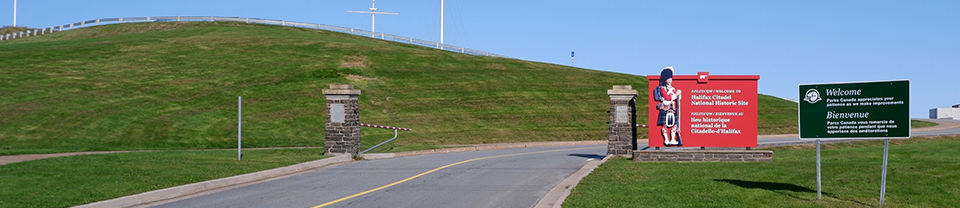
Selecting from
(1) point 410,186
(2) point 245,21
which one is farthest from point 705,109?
(2) point 245,21

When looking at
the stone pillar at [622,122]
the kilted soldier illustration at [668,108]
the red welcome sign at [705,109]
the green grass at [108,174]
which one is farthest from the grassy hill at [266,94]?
the red welcome sign at [705,109]

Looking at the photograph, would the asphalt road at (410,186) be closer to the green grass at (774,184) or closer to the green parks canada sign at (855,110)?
the green grass at (774,184)

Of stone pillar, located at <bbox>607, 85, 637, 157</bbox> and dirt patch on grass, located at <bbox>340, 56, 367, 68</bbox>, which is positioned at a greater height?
dirt patch on grass, located at <bbox>340, 56, 367, 68</bbox>

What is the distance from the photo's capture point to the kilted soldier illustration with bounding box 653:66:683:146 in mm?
23219

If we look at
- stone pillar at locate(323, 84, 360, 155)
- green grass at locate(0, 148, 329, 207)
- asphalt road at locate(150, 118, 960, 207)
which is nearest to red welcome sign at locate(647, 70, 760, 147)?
asphalt road at locate(150, 118, 960, 207)

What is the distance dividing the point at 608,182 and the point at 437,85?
120 feet

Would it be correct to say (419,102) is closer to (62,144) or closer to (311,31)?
(62,144)

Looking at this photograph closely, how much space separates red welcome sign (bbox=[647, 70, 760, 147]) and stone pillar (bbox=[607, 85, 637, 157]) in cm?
153

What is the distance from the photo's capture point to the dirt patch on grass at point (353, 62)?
184 ft

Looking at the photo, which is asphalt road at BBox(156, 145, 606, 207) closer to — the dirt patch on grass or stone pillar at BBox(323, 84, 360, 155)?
stone pillar at BBox(323, 84, 360, 155)

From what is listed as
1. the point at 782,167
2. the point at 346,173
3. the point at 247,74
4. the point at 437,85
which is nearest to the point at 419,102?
the point at 437,85

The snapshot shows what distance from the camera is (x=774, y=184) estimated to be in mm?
15648

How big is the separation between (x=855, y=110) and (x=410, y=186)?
8963 millimetres

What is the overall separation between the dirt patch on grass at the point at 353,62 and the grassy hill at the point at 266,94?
0.25 feet
